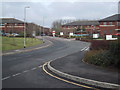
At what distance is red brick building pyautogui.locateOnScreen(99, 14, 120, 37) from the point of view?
65269 millimetres

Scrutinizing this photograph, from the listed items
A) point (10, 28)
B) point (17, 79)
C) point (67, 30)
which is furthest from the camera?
point (67, 30)

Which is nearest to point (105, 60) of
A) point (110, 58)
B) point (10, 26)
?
point (110, 58)

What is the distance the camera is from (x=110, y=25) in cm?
6656

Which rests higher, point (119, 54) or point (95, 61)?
point (119, 54)

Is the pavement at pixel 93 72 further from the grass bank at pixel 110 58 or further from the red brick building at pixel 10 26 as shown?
the red brick building at pixel 10 26

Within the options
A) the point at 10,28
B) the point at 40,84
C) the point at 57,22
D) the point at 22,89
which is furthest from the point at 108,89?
the point at 57,22

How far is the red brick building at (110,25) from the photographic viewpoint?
6527 cm

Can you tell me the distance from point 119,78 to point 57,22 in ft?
404

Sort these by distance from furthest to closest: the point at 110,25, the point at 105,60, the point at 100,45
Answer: the point at 110,25, the point at 100,45, the point at 105,60

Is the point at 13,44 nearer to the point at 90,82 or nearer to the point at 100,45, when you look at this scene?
the point at 100,45

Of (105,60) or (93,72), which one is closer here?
(93,72)

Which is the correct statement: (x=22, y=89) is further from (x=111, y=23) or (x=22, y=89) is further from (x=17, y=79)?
(x=111, y=23)

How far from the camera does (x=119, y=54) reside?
10203 mm

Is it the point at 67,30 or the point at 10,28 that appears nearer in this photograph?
the point at 10,28
